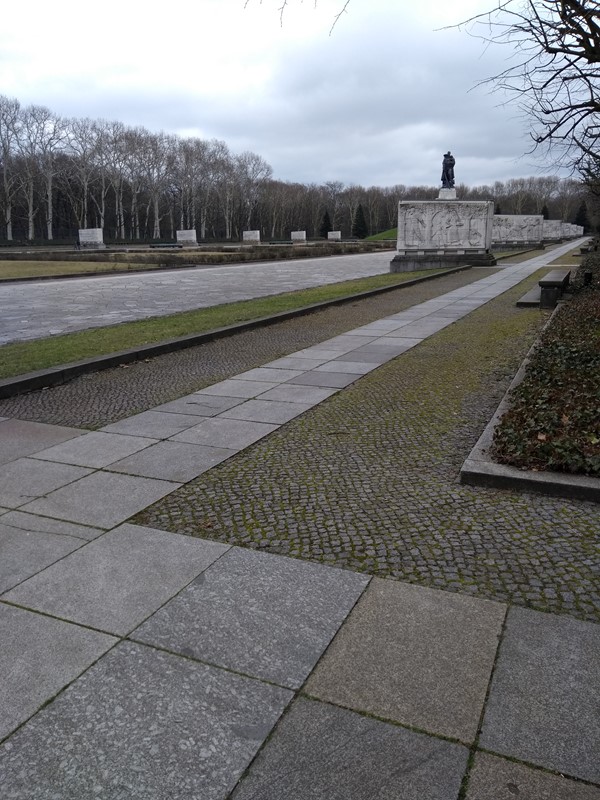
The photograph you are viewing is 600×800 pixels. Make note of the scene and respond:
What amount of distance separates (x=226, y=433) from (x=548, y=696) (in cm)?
370

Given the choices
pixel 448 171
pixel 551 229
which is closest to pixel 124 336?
pixel 448 171

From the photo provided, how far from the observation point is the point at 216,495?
427cm

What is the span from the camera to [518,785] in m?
1.97

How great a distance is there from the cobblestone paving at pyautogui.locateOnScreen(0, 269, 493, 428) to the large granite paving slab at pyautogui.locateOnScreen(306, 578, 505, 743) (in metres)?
3.82

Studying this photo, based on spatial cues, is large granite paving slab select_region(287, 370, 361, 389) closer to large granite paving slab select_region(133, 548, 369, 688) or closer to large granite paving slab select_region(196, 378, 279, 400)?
large granite paving slab select_region(196, 378, 279, 400)

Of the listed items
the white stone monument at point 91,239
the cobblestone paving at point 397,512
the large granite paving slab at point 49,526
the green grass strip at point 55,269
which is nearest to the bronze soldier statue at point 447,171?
the green grass strip at point 55,269

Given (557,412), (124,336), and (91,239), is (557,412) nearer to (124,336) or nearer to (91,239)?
Result: (124,336)

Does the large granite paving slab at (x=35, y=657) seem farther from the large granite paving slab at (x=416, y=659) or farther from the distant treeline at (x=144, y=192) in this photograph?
the distant treeline at (x=144, y=192)

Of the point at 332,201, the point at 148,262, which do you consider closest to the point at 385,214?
the point at 332,201

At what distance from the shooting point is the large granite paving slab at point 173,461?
4672 millimetres

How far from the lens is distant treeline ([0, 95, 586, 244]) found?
261 feet

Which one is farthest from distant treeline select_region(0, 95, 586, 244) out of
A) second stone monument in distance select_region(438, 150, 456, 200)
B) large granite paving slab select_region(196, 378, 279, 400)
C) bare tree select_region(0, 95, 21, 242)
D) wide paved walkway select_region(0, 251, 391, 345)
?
large granite paving slab select_region(196, 378, 279, 400)

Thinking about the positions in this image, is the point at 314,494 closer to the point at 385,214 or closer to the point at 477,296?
the point at 477,296

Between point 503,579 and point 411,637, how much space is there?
723mm
